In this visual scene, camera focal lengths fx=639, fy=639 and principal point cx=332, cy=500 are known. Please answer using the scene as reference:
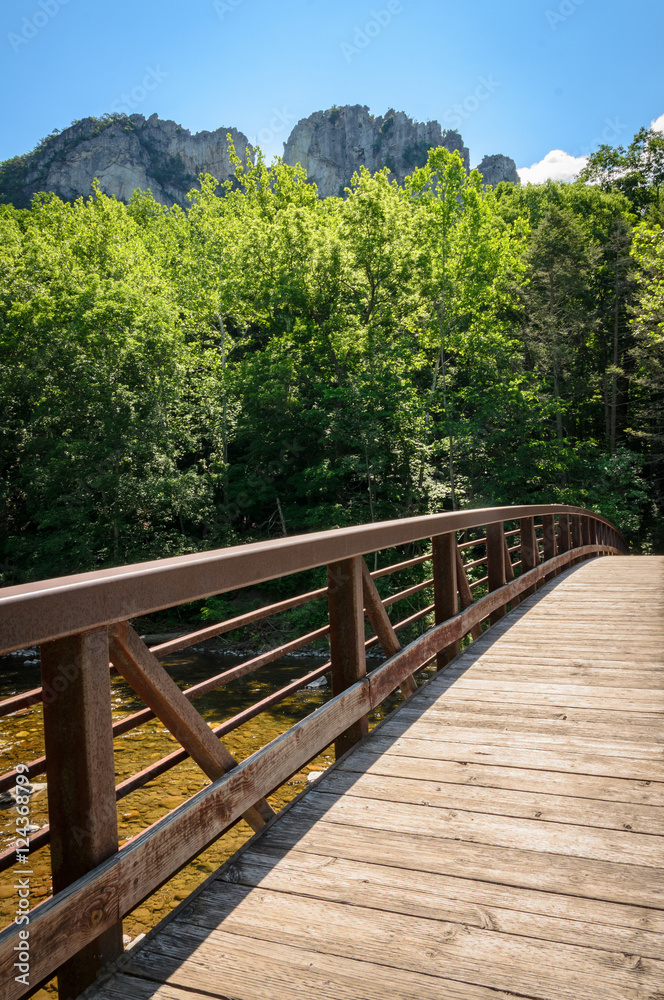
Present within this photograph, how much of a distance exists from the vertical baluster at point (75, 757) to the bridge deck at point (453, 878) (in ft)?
1.01

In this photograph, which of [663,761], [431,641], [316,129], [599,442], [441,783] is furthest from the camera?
[316,129]

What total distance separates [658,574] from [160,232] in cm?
2910

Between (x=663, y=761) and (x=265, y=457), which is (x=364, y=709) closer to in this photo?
(x=663, y=761)

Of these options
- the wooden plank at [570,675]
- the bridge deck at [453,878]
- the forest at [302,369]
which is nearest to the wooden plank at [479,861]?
the bridge deck at [453,878]

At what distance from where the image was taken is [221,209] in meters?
28.2

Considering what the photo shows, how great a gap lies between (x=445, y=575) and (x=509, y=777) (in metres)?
1.74

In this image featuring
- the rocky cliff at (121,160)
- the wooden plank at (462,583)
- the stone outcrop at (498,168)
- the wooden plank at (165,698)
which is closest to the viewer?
the wooden plank at (165,698)

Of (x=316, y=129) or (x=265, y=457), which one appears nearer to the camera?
(x=265, y=457)

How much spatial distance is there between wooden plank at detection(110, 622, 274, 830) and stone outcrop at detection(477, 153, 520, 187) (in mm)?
89599

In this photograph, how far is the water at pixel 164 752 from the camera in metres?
6.31

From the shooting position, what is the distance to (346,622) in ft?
9.37

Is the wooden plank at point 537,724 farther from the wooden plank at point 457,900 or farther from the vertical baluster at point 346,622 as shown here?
the wooden plank at point 457,900

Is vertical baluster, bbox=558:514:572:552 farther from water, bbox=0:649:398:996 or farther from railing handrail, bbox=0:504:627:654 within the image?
railing handrail, bbox=0:504:627:654

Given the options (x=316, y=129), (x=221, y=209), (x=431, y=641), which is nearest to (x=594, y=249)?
(x=221, y=209)
